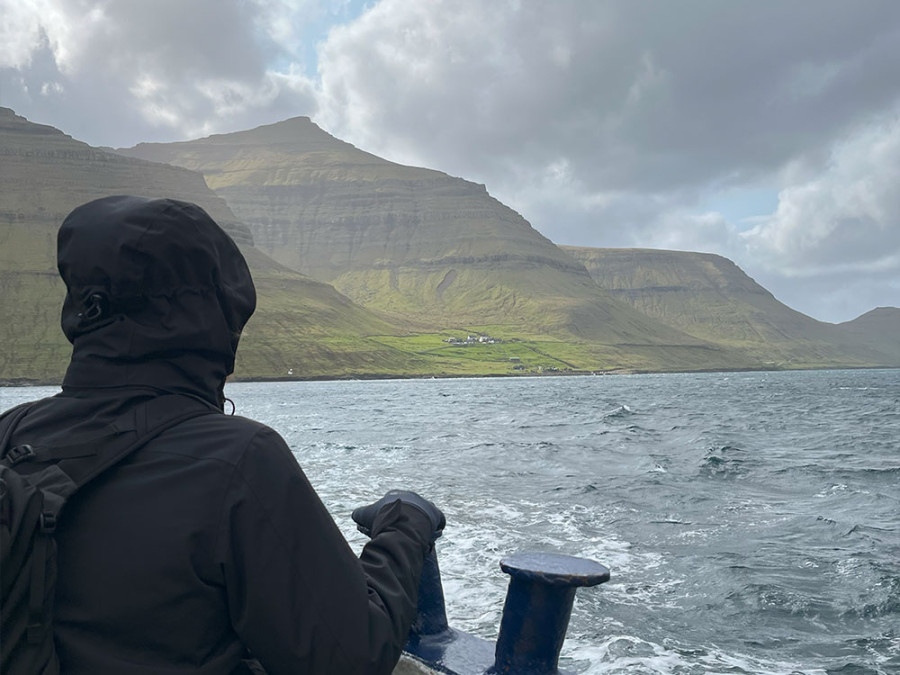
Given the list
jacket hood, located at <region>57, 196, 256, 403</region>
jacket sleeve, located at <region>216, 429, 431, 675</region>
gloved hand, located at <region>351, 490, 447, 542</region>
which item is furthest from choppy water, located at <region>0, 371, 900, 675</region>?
jacket hood, located at <region>57, 196, 256, 403</region>

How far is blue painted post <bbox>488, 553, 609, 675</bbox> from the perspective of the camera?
3.56 metres

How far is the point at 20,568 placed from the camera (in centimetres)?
164

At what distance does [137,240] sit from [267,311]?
198483 mm

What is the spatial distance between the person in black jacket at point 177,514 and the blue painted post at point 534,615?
1.60m

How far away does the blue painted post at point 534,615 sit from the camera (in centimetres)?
356

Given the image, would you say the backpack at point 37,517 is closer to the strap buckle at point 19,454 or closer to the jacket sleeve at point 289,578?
the strap buckle at point 19,454

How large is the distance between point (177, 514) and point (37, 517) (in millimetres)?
296

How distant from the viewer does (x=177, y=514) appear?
1.78 metres

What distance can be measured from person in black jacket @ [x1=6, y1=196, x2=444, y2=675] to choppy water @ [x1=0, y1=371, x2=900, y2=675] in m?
6.28

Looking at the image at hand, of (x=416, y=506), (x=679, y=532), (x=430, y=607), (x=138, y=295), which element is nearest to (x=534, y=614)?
(x=430, y=607)

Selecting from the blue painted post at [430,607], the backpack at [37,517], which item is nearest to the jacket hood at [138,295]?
the backpack at [37,517]

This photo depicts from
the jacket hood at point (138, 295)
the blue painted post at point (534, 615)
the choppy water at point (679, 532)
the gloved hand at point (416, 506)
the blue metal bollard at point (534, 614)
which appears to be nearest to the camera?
the jacket hood at point (138, 295)

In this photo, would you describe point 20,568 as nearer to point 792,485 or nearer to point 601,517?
point 601,517

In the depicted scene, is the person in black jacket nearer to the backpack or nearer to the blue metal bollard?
the backpack
